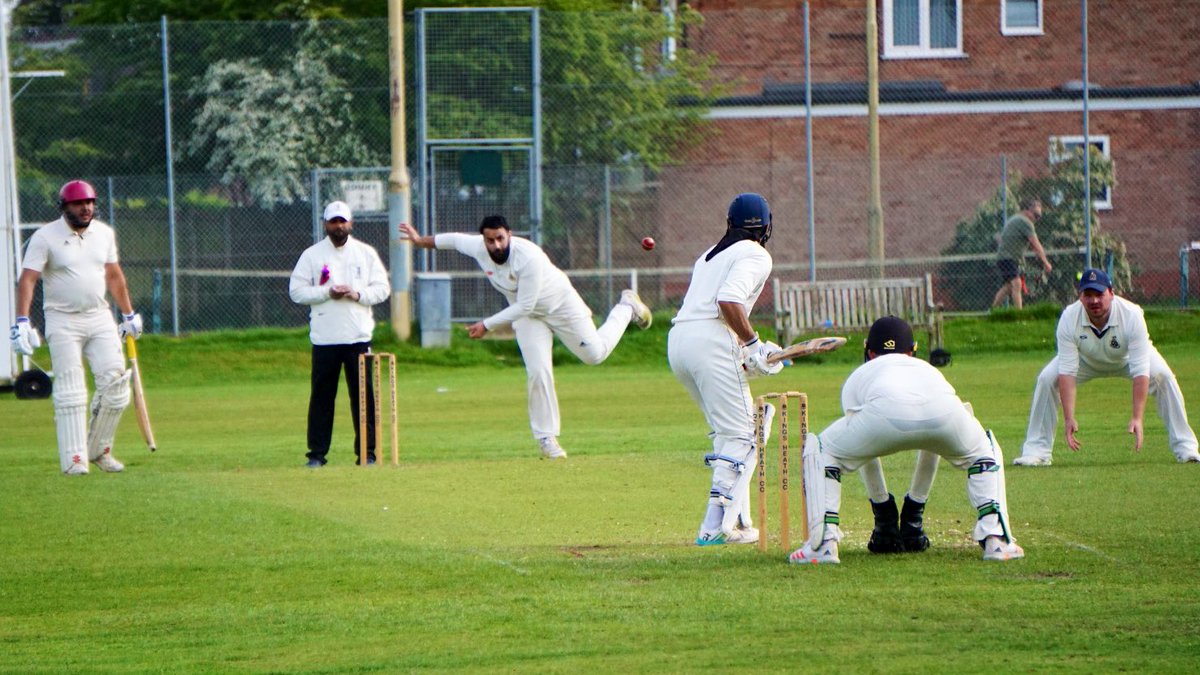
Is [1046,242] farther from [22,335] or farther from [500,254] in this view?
[22,335]

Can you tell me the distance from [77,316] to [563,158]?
13.7m

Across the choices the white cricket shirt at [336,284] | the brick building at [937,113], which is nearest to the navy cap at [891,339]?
the white cricket shirt at [336,284]

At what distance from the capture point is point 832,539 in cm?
817

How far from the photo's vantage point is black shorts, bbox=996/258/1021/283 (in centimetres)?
2480

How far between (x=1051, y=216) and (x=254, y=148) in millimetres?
12521

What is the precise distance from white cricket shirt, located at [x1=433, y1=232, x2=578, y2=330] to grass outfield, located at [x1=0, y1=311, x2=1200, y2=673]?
1.27 meters

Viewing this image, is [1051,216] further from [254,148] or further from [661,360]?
[254,148]

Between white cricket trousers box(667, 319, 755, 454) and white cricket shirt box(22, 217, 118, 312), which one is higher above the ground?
white cricket shirt box(22, 217, 118, 312)

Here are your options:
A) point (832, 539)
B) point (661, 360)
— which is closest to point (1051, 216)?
point (661, 360)

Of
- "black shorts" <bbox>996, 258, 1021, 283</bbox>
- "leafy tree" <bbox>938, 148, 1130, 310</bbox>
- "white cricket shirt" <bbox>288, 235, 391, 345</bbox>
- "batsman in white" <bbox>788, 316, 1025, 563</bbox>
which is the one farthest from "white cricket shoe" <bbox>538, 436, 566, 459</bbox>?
"leafy tree" <bbox>938, 148, 1130, 310</bbox>

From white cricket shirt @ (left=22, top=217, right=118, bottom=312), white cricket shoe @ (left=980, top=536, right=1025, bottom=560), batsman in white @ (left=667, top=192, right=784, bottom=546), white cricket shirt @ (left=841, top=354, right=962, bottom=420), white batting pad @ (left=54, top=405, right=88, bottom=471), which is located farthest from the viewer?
white batting pad @ (left=54, top=405, right=88, bottom=471)

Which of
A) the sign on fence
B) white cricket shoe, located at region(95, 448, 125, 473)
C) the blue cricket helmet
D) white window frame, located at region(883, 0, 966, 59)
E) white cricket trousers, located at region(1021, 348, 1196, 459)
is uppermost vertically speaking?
white window frame, located at region(883, 0, 966, 59)

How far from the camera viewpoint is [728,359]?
9141 millimetres

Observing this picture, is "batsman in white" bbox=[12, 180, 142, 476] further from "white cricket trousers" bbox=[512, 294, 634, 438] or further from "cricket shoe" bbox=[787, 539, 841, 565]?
"cricket shoe" bbox=[787, 539, 841, 565]
